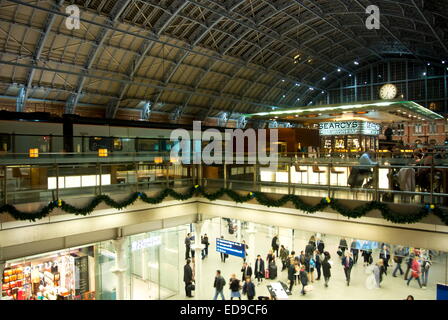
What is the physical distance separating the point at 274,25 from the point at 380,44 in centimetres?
1618

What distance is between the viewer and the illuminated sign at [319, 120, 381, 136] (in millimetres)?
18217

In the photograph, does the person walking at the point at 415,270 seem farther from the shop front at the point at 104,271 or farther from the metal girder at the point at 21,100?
the metal girder at the point at 21,100

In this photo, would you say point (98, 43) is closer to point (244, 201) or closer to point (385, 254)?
point (244, 201)

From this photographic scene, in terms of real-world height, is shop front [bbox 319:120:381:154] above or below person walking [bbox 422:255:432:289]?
above

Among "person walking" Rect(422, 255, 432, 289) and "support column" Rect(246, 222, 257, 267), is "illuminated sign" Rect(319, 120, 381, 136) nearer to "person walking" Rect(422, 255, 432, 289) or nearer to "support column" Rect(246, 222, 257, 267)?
"person walking" Rect(422, 255, 432, 289)

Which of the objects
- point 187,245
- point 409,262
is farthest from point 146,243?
point 409,262

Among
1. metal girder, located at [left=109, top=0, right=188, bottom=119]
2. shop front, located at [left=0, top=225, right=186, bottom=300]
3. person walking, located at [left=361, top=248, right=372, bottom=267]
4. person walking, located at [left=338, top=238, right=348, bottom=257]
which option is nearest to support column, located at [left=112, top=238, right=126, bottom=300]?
shop front, located at [left=0, top=225, right=186, bottom=300]

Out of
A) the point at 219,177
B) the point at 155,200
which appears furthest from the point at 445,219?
the point at 155,200

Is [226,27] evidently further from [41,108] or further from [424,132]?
[424,132]

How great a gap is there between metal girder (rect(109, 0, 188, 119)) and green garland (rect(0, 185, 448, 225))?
1721cm

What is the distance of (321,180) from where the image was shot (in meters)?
9.39

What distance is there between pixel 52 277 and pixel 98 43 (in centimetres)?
1841

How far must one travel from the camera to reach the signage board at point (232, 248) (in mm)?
11367
